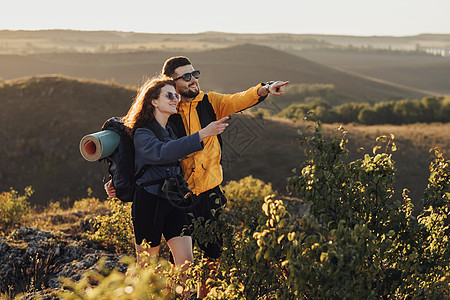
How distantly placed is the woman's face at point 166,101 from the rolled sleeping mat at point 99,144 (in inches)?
15.1

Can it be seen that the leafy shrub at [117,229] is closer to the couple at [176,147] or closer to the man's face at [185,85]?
the couple at [176,147]

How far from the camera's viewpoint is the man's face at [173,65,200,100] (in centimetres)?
377

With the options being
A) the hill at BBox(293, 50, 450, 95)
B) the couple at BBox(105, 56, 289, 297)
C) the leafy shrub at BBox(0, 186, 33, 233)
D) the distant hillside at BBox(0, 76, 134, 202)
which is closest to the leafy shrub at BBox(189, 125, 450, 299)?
the couple at BBox(105, 56, 289, 297)

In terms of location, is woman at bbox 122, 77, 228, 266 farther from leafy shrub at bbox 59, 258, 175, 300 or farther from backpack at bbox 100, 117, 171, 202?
leafy shrub at bbox 59, 258, 175, 300

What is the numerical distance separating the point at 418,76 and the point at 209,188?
387 ft

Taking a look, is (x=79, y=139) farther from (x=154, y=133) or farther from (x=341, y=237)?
(x=341, y=237)

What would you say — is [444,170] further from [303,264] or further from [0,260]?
[0,260]

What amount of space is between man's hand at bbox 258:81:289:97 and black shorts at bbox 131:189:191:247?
122 cm

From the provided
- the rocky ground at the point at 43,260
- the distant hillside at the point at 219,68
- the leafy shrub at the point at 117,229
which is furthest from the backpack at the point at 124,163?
the distant hillside at the point at 219,68

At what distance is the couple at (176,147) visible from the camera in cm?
328

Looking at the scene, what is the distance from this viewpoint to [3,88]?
2430cm

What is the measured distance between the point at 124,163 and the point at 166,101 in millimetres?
568

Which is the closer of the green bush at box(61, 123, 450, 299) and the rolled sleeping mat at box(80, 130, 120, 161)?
the green bush at box(61, 123, 450, 299)

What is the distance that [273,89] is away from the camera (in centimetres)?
384
